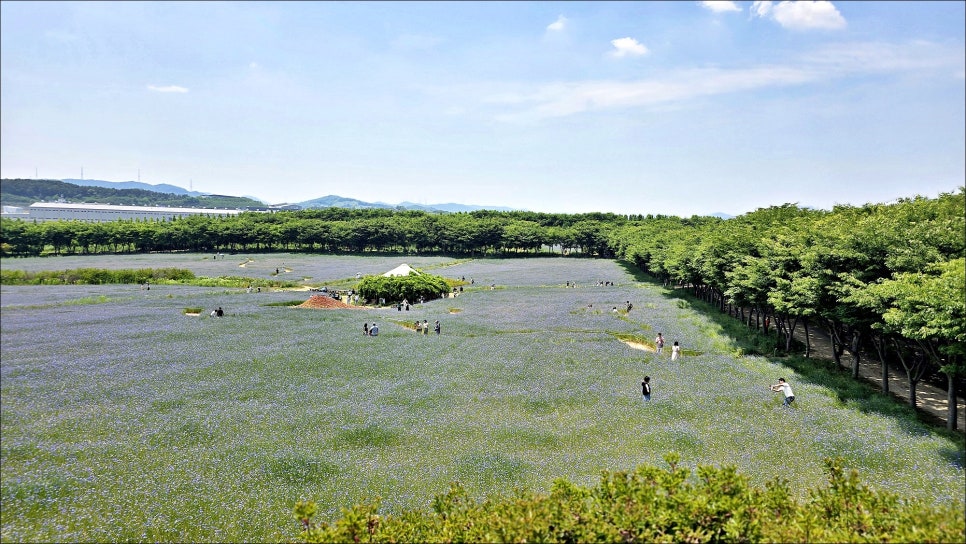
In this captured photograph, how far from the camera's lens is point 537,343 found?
37.7 m

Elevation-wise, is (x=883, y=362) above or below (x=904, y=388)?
above

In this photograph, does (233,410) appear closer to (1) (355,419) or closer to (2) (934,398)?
(1) (355,419)

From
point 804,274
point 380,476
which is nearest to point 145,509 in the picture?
point 380,476

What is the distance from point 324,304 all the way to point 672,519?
1964 inches

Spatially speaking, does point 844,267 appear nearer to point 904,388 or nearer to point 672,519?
point 904,388

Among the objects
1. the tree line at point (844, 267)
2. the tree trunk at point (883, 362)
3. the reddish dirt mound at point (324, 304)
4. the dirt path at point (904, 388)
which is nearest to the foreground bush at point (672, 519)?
the tree line at point (844, 267)

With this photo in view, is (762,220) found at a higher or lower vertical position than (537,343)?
higher

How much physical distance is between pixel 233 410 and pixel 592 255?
136 metres

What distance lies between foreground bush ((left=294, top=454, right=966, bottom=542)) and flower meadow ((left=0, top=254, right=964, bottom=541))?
5850 mm

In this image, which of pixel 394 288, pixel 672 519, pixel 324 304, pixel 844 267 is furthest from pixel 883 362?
pixel 324 304

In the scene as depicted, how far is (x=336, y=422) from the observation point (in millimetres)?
21500

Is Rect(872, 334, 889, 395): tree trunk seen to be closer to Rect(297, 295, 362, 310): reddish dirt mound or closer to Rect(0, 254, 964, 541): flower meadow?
Rect(0, 254, 964, 541): flower meadow

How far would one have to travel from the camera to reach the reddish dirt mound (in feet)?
174

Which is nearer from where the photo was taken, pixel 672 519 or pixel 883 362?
pixel 672 519
